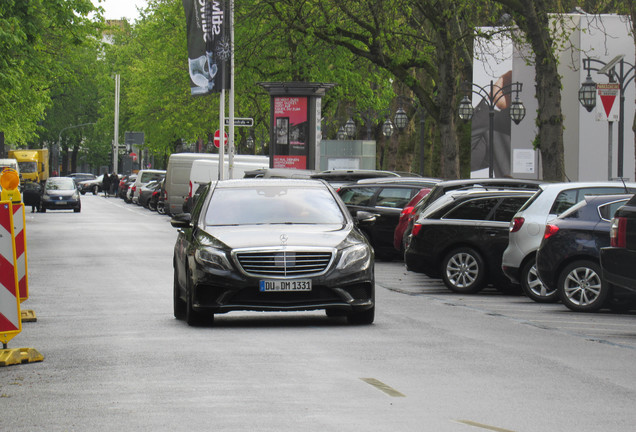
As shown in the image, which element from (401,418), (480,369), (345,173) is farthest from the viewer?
(345,173)

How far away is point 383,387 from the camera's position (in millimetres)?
9422

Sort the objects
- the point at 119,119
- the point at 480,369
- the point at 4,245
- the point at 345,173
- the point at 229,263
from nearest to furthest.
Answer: the point at 480,369
the point at 4,245
the point at 229,263
the point at 345,173
the point at 119,119

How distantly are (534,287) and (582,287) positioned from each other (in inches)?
65.4

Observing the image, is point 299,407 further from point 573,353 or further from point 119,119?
point 119,119

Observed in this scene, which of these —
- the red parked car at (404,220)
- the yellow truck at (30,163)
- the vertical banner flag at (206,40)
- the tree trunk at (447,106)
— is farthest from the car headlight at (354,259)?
the yellow truck at (30,163)

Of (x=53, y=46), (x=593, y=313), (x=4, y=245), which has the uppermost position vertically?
(x=53, y=46)

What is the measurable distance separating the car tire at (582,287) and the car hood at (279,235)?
3.84m

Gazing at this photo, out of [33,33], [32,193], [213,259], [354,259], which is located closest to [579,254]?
[354,259]

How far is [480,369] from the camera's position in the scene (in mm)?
10516

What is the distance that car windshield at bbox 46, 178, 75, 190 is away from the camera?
62.5m

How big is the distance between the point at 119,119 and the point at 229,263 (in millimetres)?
107591

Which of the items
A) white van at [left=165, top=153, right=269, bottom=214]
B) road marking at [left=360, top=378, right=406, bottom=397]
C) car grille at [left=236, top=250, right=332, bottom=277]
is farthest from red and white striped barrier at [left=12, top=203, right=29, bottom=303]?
white van at [left=165, top=153, right=269, bottom=214]

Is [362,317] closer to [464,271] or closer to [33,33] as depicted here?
[464,271]

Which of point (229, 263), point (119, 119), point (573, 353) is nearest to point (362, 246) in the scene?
point (229, 263)
